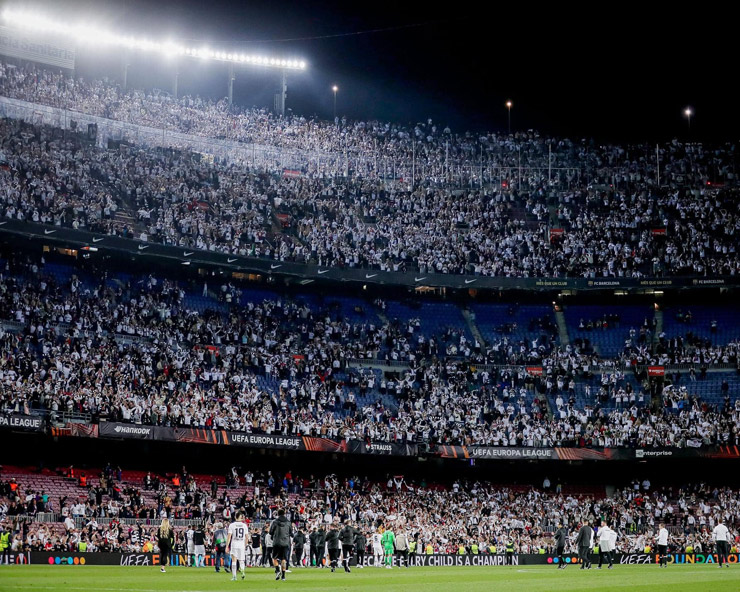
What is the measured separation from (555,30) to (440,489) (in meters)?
37.8

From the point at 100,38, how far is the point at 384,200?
23289mm

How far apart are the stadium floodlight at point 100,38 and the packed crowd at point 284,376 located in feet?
61.3

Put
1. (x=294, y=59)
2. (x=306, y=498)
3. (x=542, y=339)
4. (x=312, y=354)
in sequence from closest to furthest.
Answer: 1. (x=306, y=498)
2. (x=312, y=354)
3. (x=542, y=339)
4. (x=294, y=59)

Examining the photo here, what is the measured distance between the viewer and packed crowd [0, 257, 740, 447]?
48.4m

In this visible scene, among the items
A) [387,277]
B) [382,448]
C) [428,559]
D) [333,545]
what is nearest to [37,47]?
[387,277]

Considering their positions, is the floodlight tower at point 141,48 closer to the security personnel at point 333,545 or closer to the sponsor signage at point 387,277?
the sponsor signage at point 387,277

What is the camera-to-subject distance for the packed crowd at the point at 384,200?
5944cm

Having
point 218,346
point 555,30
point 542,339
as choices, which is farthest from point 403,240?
point 555,30

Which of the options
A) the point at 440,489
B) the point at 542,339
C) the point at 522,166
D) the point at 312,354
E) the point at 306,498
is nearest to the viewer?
the point at 306,498

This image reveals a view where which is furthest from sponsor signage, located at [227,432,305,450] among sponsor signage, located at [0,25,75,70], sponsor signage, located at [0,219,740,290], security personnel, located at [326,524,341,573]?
sponsor signage, located at [0,25,75,70]

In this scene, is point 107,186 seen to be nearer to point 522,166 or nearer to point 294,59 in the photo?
point 294,59

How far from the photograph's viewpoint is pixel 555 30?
2886 inches

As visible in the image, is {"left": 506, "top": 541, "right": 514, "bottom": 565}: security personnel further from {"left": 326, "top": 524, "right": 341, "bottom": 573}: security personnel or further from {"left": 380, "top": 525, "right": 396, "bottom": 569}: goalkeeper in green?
{"left": 326, "top": 524, "right": 341, "bottom": 573}: security personnel

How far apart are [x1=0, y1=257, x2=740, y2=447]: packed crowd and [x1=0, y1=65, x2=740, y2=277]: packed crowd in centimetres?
422
